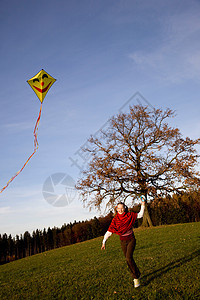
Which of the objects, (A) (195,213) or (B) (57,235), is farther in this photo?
(B) (57,235)

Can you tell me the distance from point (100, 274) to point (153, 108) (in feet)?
Answer: 79.5

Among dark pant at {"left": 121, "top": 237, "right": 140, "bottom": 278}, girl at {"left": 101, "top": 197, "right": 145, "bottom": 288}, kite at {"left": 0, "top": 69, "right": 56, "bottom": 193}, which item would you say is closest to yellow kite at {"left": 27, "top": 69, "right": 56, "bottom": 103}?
kite at {"left": 0, "top": 69, "right": 56, "bottom": 193}

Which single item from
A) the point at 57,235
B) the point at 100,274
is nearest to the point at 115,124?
the point at 100,274

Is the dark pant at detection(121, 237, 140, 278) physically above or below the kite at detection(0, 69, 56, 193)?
below

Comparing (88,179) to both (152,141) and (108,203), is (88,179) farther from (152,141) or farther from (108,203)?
(152,141)

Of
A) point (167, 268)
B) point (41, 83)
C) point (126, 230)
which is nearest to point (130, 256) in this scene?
point (126, 230)

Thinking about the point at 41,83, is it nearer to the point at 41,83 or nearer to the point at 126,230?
→ the point at 41,83

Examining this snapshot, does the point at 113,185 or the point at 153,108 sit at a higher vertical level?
the point at 153,108

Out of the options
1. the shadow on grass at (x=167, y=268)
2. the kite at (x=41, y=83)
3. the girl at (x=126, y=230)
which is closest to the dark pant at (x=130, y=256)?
the girl at (x=126, y=230)

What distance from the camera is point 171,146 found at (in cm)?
2688

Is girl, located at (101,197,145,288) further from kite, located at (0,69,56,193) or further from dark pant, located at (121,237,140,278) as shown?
kite, located at (0,69,56,193)

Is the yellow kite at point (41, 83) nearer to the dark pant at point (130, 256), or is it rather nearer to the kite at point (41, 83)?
the kite at point (41, 83)

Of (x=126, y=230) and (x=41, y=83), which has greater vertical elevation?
(x=41, y=83)

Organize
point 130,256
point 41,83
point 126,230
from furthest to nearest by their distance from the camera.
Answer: point 41,83 → point 126,230 → point 130,256
